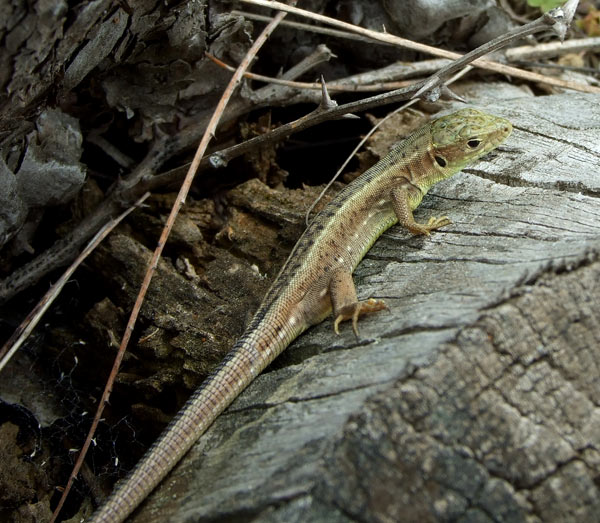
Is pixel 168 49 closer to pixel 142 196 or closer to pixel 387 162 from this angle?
pixel 142 196

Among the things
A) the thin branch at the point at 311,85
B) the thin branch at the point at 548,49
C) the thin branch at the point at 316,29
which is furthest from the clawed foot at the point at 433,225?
the thin branch at the point at 548,49

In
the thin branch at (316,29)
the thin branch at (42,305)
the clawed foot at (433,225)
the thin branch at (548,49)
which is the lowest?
the thin branch at (548,49)

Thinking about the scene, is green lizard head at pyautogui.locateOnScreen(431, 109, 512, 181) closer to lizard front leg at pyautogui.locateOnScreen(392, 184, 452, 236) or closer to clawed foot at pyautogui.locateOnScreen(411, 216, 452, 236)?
lizard front leg at pyautogui.locateOnScreen(392, 184, 452, 236)

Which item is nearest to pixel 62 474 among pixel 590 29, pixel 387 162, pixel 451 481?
pixel 451 481

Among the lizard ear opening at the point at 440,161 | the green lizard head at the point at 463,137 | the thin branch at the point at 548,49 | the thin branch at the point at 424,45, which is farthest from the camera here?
the thin branch at the point at 548,49

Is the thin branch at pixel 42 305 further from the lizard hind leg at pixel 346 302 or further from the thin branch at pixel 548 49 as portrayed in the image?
the thin branch at pixel 548 49

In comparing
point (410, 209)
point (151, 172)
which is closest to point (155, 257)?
point (151, 172)
